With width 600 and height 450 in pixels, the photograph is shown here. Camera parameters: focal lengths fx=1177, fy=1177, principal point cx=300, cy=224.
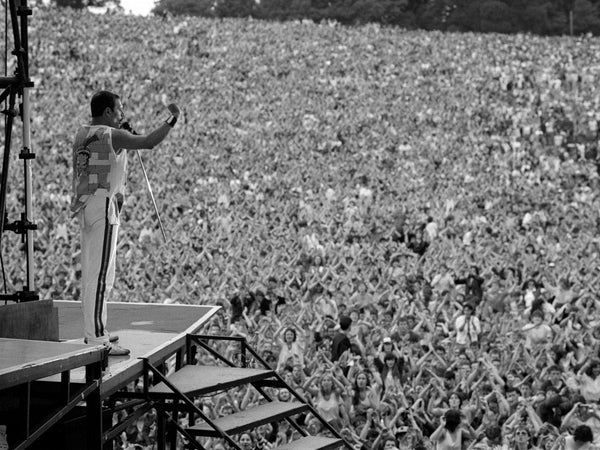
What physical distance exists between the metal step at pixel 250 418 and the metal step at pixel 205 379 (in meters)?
0.14

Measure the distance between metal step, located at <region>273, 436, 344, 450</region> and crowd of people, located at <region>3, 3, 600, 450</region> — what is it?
185cm

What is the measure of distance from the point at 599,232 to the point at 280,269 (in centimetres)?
619

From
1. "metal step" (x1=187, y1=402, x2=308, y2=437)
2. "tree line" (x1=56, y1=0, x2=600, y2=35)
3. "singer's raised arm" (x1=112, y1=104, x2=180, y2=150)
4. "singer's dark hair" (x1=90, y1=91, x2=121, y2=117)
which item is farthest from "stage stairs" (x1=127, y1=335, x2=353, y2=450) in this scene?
"tree line" (x1=56, y1=0, x2=600, y2=35)

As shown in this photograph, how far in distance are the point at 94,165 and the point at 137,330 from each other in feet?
4.45

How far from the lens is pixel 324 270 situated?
14.6m

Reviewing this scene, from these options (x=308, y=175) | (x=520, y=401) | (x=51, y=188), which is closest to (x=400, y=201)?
(x=308, y=175)

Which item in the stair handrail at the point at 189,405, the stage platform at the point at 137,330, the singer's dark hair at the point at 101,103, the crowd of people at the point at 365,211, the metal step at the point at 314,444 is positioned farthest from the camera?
the crowd of people at the point at 365,211

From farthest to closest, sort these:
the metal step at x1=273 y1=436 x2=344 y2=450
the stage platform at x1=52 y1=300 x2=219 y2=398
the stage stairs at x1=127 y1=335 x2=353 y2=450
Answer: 1. the metal step at x1=273 y1=436 x2=344 y2=450
2. the stage stairs at x1=127 y1=335 x2=353 y2=450
3. the stage platform at x1=52 y1=300 x2=219 y2=398

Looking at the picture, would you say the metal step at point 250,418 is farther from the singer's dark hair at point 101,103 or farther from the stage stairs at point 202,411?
the singer's dark hair at point 101,103

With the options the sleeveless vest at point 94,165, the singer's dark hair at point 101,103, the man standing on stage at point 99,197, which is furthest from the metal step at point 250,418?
the singer's dark hair at point 101,103

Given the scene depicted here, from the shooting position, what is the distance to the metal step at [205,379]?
5.14 m

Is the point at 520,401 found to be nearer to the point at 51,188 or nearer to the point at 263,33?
the point at 51,188

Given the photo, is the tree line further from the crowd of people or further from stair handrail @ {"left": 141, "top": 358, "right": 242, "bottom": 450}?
stair handrail @ {"left": 141, "top": 358, "right": 242, "bottom": 450}

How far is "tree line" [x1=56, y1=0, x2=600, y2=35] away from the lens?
192 ft
